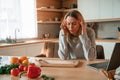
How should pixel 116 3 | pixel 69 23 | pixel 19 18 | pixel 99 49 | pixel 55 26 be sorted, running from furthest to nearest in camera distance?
pixel 55 26
pixel 19 18
pixel 116 3
pixel 99 49
pixel 69 23

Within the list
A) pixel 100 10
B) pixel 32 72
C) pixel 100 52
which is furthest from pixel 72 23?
pixel 100 10

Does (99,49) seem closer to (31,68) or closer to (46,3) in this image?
(31,68)

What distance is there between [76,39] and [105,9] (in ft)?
7.30

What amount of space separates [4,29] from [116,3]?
7.87 feet

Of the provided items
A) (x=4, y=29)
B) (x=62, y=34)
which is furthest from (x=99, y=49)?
(x=4, y=29)

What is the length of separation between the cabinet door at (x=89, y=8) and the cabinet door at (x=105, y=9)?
0.11m

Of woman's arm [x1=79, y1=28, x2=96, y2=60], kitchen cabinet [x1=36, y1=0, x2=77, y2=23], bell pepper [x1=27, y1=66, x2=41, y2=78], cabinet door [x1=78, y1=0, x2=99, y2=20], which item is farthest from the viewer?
kitchen cabinet [x1=36, y1=0, x2=77, y2=23]

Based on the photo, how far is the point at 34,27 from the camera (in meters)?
4.85

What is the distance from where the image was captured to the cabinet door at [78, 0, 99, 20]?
450cm

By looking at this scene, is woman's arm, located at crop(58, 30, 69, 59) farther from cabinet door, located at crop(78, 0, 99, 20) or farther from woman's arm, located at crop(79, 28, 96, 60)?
cabinet door, located at crop(78, 0, 99, 20)

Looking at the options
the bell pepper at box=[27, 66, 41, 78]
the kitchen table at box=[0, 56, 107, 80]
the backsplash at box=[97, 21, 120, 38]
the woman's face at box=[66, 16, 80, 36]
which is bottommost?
the kitchen table at box=[0, 56, 107, 80]

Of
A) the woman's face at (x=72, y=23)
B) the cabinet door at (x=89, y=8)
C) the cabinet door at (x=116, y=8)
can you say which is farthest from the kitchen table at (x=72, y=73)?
the cabinet door at (x=89, y=8)

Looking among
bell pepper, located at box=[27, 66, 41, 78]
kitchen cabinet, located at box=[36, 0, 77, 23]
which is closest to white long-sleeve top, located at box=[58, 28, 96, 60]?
bell pepper, located at box=[27, 66, 41, 78]

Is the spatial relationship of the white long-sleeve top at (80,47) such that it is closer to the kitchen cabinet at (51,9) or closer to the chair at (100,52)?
the chair at (100,52)
